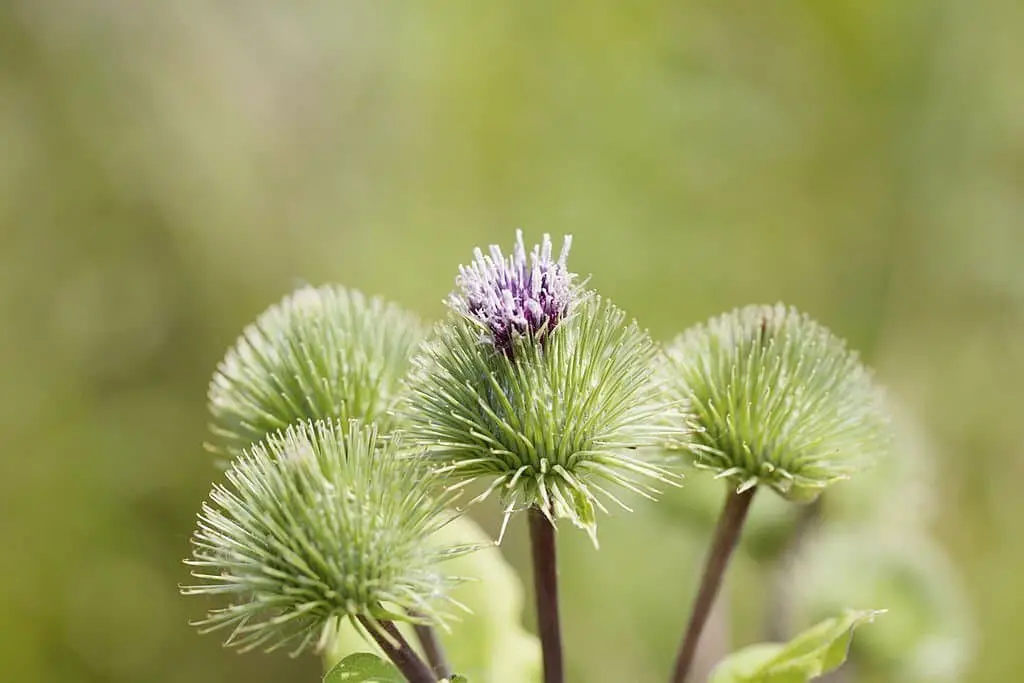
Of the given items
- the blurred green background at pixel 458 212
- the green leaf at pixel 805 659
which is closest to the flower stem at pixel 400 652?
the green leaf at pixel 805 659

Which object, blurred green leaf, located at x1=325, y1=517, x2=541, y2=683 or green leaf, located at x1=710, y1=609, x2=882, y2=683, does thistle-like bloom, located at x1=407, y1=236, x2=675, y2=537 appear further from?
blurred green leaf, located at x1=325, y1=517, x2=541, y2=683

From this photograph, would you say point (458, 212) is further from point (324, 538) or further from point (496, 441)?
point (324, 538)

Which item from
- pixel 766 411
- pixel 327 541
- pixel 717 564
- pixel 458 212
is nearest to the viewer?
pixel 327 541

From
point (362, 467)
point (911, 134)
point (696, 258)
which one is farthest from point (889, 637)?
point (911, 134)

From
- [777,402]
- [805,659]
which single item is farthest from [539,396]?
[805,659]

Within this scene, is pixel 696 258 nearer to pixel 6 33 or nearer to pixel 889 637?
pixel 889 637

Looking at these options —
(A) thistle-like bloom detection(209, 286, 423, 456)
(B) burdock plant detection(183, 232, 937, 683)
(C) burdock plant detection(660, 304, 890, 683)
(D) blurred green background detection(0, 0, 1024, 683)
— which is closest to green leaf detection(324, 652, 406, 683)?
(B) burdock plant detection(183, 232, 937, 683)
